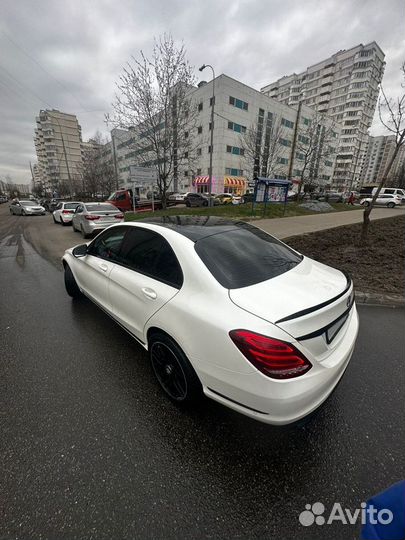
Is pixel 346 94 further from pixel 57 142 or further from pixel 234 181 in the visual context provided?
pixel 57 142

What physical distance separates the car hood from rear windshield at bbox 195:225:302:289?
0.35 feet

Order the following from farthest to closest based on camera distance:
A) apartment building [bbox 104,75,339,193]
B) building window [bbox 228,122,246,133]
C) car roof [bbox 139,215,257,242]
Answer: building window [bbox 228,122,246,133] < apartment building [bbox 104,75,339,193] < car roof [bbox 139,215,257,242]

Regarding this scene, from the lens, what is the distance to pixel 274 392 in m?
1.49

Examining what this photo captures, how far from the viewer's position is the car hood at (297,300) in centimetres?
158

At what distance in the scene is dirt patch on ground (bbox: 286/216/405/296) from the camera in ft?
15.5

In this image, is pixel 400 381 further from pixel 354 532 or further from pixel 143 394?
pixel 143 394

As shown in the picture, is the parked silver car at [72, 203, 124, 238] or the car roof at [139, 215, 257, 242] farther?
the parked silver car at [72, 203, 124, 238]

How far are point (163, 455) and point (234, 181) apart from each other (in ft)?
149

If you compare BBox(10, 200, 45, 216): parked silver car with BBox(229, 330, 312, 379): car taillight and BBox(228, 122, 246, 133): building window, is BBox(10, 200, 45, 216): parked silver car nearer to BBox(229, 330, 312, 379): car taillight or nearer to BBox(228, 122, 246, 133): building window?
BBox(229, 330, 312, 379): car taillight

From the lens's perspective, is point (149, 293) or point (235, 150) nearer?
point (149, 293)

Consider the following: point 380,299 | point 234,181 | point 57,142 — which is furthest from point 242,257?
point 57,142

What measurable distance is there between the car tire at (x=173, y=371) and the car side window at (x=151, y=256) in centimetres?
54

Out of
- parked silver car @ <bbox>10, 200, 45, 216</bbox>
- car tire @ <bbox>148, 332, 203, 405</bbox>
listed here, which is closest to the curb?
car tire @ <bbox>148, 332, 203, 405</bbox>

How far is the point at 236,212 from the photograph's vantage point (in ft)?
→ 54.1
